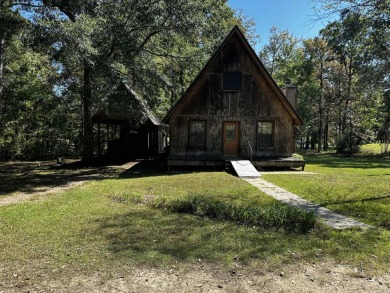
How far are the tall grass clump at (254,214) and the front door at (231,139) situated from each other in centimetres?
969

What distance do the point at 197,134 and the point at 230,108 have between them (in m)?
2.34

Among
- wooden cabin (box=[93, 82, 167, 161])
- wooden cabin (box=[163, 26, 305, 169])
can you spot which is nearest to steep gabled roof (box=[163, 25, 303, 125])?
wooden cabin (box=[163, 26, 305, 169])

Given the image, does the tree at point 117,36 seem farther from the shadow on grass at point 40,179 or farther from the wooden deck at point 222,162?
the wooden deck at point 222,162

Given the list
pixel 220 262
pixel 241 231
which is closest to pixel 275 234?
pixel 241 231

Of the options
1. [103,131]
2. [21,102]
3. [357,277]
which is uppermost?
[21,102]

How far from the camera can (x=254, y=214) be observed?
7066 millimetres

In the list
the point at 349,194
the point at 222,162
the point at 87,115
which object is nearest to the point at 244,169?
the point at 222,162

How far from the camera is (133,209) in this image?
8.20 meters

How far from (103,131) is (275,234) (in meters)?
25.6

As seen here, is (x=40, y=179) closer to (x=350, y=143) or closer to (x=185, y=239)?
(x=185, y=239)

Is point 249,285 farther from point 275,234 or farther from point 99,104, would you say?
point 99,104

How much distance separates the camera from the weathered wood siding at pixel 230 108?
17.4 metres

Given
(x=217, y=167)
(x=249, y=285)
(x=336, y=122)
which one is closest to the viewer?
(x=249, y=285)

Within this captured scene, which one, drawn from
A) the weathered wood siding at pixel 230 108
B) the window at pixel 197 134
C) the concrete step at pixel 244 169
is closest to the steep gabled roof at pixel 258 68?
the weathered wood siding at pixel 230 108
